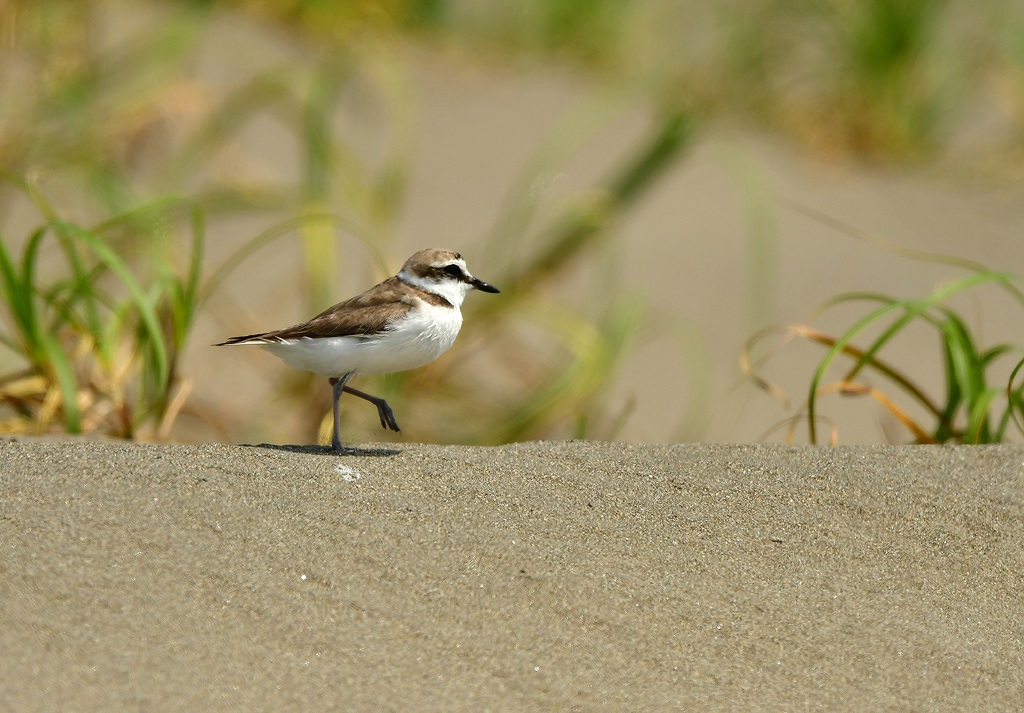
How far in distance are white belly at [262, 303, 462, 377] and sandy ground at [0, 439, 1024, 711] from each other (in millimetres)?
243

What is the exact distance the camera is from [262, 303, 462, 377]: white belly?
10.2ft

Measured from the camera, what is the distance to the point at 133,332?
5094 millimetres

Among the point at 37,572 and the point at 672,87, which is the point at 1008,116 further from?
the point at 37,572

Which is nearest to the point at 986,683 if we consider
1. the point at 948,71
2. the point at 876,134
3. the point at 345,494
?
the point at 345,494

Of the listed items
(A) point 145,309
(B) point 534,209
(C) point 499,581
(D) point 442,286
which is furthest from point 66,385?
(B) point 534,209

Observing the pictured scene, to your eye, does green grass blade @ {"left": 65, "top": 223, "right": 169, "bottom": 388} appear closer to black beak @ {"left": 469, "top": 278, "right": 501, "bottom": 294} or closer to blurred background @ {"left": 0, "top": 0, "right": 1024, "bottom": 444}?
blurred background @ {"left": 0, "top": 0, "right": 1024, "bottom": 444}

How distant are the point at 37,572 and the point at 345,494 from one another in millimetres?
683

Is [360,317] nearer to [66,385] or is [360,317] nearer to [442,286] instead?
[442,286]

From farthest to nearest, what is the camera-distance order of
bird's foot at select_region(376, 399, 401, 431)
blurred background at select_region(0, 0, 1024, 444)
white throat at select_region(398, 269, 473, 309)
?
blurred background at select_region(0, 0, 1024, 444) → bird's foot at select_region(376, 399, 401, 431) → white throat at select_region(398, 269, 473, 309)

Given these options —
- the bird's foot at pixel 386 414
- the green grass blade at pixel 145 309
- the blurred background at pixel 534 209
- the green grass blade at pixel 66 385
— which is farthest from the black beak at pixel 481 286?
Answer: the green grass blade at pixel 66 385

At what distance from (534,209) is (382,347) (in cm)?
263

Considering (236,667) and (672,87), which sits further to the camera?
(672,87)

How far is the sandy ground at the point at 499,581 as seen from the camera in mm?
2162

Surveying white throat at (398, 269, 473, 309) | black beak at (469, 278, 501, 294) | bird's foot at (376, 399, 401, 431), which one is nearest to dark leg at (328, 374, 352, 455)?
bird's foot at (376, 399, 401, 431)
